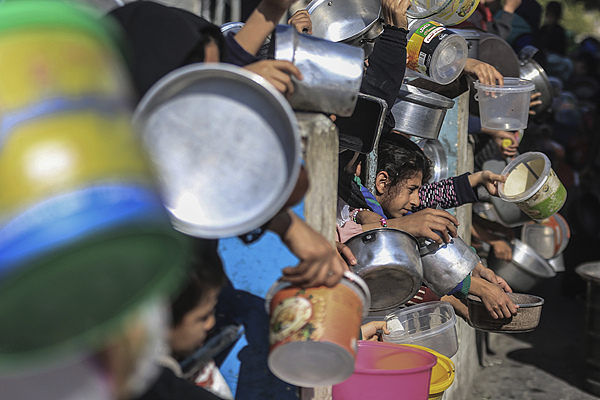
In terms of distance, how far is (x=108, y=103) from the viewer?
0.90 metres

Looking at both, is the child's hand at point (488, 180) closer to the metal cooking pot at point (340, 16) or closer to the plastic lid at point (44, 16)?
the metal cooking pot at point (340, 16)

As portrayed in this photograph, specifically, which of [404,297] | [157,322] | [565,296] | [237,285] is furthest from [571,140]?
[157,322]

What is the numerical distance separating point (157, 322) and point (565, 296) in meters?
5.93

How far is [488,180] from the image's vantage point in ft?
10.6

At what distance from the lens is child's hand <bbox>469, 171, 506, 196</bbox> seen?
323 centimetres

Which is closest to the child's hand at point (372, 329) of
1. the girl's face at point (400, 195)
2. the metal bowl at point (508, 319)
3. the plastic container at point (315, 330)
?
the metal bowl at point (508, 319)

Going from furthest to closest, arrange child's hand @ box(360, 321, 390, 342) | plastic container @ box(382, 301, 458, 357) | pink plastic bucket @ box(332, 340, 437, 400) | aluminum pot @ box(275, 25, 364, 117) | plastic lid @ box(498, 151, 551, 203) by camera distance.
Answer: plastic lid @ box(498, 151, 551, 203) → plastic container @ box(382, 301, 458, 357) → child's hand @ box(360, 321, 390, 342) → pink plastic bucket @ box(332, 340, 437, 400) → aluminum pot @ box(275, 25, 364, 117)

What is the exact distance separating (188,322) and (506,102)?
2.52 metres

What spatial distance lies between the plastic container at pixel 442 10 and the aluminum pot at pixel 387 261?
137 centimetres

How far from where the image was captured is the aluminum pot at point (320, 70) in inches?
68.1

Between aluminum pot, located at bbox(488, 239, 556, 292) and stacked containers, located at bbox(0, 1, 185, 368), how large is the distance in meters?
3.82

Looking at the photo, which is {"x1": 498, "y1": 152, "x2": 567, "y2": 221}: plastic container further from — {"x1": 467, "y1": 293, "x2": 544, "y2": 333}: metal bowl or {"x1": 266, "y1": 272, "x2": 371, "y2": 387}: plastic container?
{"x1": 266, "y1": 272, "x2": 371, "y2": 387}: plastic container

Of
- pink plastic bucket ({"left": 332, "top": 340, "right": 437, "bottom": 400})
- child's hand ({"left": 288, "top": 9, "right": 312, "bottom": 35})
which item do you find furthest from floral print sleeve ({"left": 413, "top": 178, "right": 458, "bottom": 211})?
pink plastic bucket ({"left": 332, "top": 340, "right": 437, "bottom": 400})

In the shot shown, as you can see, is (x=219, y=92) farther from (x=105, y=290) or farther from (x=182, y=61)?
(x=105, y=290)
